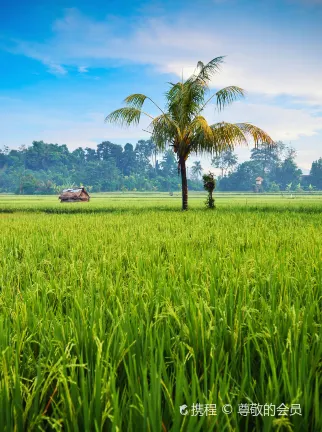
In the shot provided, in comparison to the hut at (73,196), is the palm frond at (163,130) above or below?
above

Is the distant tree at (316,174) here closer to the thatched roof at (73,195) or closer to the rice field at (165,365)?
the thatched roof at (73,195)

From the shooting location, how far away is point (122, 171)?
8638cm

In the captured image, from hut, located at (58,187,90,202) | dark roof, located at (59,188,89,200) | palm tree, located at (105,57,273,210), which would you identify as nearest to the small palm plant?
palm tree, located at (105,57,273,210)

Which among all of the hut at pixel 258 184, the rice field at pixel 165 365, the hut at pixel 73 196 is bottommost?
the rice field at pixel 165 365

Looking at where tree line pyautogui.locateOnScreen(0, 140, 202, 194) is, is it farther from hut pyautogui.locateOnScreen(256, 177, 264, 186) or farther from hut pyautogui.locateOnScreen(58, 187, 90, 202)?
hut pyautogui.locateOnScreen(58, 187, 90, 202)

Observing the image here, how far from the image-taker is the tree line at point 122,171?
74.1 metres

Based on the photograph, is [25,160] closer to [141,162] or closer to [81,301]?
[141,162]

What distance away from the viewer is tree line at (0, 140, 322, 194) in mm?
74125

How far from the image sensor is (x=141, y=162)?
90625 millimetres

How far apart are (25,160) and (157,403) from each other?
89419mm

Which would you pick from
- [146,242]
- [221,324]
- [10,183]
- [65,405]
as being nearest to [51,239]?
[146,242]

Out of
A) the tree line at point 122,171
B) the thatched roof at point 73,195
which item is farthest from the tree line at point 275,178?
the thatched roof at point 73,195

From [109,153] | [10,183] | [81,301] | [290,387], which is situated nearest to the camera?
[290,387]

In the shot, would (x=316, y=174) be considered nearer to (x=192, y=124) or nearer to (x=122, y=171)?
(x=122, y=171)
